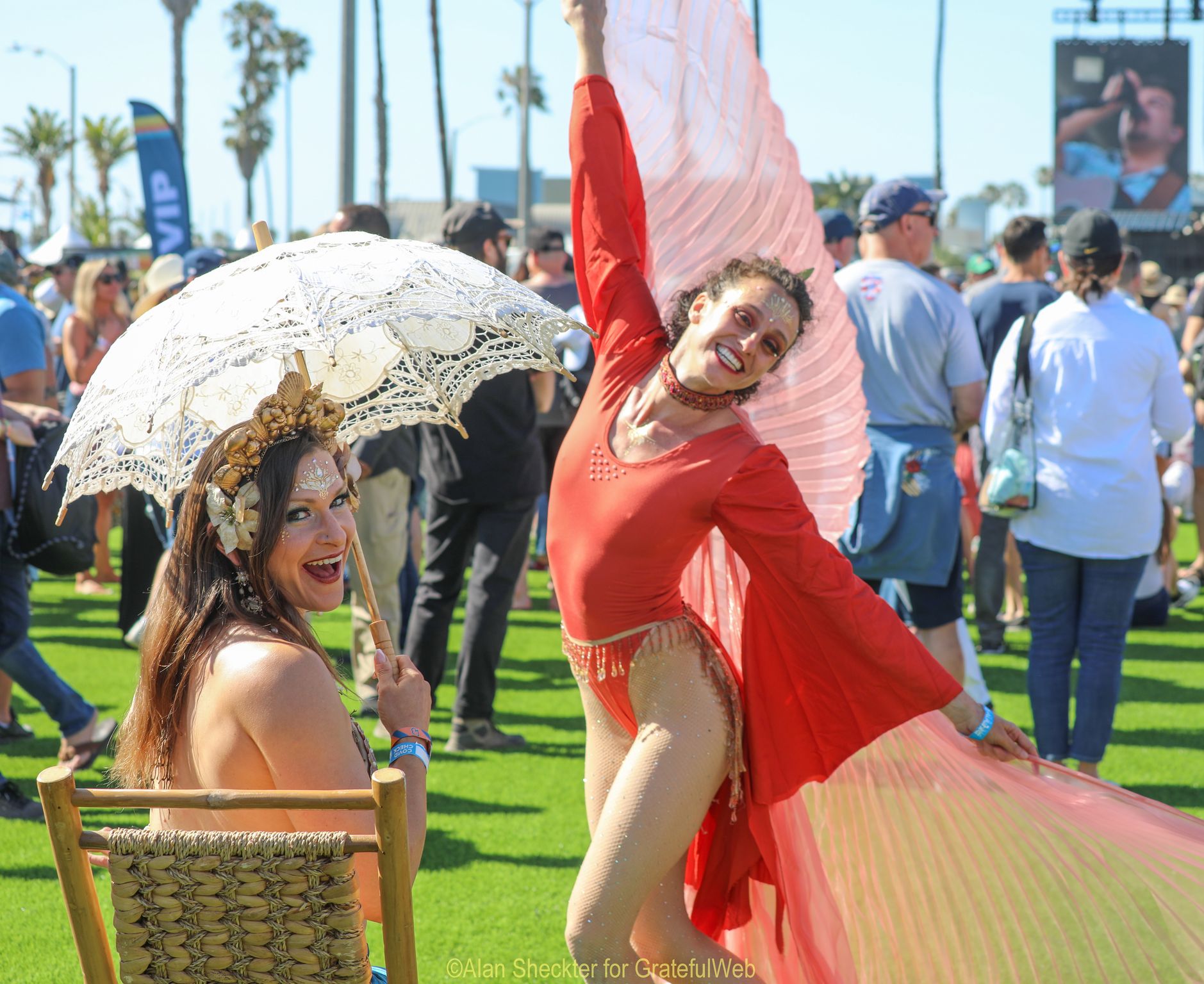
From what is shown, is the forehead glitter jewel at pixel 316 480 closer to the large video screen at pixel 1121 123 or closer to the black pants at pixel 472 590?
the black pants at pixel 472 590

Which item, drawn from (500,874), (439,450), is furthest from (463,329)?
(439,450)

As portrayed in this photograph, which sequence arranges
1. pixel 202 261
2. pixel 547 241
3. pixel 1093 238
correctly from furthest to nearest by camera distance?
pixel 547 241 → pixel 202 261 → pixel 1093 238

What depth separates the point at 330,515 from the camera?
2234 mm

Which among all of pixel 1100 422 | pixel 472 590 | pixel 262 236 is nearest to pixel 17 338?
pixel 472 590

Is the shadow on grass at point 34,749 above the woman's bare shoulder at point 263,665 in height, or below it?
below

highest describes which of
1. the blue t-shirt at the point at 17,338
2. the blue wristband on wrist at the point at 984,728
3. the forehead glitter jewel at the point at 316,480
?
the blue t-shirt at the point at 17,338

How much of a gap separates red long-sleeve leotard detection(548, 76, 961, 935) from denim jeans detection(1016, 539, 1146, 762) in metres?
2.17

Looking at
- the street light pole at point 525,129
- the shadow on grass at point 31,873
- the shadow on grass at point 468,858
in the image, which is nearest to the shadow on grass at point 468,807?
the shadow on grass at point 468,858

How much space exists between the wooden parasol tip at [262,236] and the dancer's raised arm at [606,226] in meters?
0.88

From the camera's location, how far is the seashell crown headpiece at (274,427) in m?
2.14

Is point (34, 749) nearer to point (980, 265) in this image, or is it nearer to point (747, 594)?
point (747, 594)

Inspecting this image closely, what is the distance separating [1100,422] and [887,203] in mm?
1199

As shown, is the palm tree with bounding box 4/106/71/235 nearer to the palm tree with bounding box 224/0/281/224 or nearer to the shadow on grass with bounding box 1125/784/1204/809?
the palm tree with bounding box 224/0/281/224

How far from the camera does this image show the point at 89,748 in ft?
16.7
